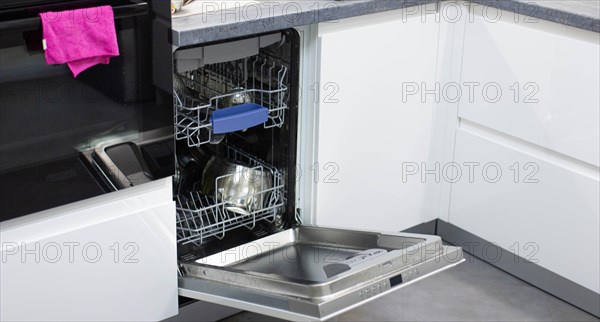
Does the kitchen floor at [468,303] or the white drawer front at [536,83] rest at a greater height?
the white drawer front at [536,83]

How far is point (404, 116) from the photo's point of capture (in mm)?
2449

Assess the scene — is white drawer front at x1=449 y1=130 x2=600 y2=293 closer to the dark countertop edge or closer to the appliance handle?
the dark countertop edge

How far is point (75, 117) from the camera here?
5.73ft

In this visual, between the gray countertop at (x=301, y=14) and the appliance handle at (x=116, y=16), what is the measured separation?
0.43 ft

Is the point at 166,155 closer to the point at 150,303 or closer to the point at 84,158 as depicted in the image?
the point at 84,158

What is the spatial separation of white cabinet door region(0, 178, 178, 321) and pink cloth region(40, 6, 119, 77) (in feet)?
1.08

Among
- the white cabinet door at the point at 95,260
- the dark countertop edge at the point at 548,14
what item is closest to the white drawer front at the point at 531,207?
the dark countertop edge at the point at 548,14

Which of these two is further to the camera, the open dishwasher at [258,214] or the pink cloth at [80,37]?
the open dishwasher at [258,214]

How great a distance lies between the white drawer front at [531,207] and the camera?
229 centimetres

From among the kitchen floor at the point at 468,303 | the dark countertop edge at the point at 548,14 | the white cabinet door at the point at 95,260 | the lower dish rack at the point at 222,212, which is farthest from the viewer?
the kitchen floor at the point at 468,303

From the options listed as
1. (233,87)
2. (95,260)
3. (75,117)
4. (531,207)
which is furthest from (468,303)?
(75,117)

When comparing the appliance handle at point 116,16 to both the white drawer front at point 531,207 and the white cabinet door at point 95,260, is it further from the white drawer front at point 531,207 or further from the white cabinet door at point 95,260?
the white drawer front at point 531,207

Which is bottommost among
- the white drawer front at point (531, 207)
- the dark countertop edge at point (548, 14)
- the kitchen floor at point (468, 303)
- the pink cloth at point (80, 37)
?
the kitchen floor at point (468, 303)

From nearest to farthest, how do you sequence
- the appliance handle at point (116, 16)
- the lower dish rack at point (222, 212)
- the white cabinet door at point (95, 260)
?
1. the appliance handle at point (116, 16)
2. the white cabinet door at point (95, 260)
3. the lower dish rack at point (222, 212)
